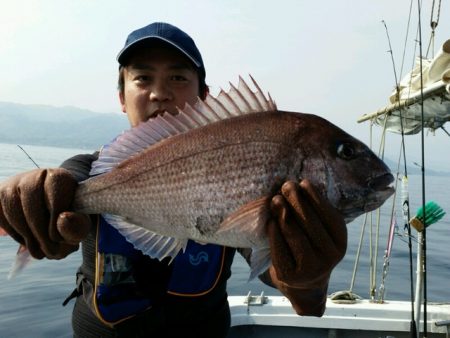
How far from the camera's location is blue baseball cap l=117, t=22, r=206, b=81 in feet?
10.5

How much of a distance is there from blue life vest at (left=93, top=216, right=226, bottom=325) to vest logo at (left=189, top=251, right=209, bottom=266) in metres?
0.04

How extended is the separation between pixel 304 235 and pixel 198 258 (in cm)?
127

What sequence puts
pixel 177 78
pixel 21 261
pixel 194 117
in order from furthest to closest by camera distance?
1. pixel 177 78
2. pixel 21 261
3. pixel 194 117

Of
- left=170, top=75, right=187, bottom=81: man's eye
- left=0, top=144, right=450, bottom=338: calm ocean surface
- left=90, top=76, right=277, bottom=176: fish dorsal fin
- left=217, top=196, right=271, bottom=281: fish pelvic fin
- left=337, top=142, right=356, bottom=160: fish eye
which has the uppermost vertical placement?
left=170, top=75, right=187, bottom=81: man's eye

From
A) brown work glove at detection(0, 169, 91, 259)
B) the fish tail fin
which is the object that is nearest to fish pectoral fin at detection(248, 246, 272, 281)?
brown work glove at detection(0, 169, 91, 259)

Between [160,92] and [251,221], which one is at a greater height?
[160,92]

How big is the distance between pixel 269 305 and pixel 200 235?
3911 millimetres

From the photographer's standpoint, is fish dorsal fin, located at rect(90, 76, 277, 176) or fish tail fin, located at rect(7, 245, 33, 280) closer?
fish dorsal fin, located at rect(90, 76, 277, 176)

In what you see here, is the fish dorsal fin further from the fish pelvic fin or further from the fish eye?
the fish pelvic fin

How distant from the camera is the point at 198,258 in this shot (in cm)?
317

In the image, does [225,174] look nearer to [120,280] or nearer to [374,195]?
[374,195]

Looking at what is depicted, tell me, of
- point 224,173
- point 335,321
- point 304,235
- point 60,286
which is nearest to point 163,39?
point 224,173

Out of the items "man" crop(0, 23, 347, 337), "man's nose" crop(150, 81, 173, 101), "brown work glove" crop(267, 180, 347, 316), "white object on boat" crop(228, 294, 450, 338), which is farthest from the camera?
"white object on boat" crop(228, 294, 450, 338)

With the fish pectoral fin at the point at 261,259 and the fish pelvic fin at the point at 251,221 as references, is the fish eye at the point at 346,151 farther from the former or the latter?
the fish pectoral fin at the point at 261,259
